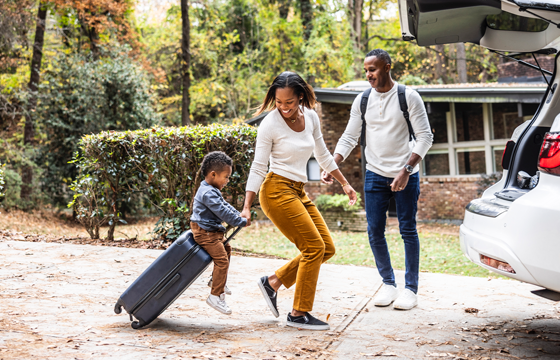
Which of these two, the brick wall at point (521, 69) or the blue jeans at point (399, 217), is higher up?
the brick wall at point (521, 69)

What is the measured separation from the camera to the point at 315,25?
28406 millimetres

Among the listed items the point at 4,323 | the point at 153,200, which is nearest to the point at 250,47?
the point at 153,200

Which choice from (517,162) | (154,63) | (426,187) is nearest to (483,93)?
(426,187)

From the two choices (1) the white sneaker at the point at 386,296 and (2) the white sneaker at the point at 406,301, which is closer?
(2) the white sneaker at the point at 406,301

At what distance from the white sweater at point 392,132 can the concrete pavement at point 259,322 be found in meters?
1.33

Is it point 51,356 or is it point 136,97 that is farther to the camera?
point 136,97

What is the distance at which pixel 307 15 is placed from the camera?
94.7ft

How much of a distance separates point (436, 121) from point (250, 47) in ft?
57.6

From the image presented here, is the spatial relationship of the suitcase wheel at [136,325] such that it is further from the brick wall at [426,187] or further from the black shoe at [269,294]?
the brick wall at [426,187]

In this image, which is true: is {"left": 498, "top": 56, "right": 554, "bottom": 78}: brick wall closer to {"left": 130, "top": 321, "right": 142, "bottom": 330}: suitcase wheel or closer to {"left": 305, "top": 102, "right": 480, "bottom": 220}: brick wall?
{"left": 305, "top": 102, "right": 480, "bottom": 220}: brick wall

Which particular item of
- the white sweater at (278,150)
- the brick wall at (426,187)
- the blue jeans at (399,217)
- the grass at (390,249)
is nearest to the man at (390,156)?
the blue jeans at (399,217)

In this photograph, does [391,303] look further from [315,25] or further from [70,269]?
[315,25]

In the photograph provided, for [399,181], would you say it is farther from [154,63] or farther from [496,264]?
[154,63]

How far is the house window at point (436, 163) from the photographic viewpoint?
1641cm
